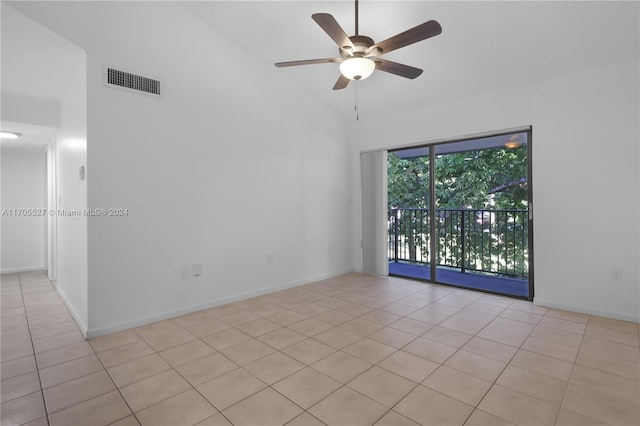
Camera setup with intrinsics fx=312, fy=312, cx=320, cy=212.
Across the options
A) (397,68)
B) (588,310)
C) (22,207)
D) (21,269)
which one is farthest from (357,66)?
(21,269)

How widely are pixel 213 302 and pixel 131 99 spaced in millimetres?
2242

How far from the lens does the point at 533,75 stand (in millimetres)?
3352

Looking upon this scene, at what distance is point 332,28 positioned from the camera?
215cm

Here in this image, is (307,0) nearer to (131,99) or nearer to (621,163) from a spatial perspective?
(131,99)

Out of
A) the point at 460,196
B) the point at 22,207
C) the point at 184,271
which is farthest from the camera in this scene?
the point at 22,207

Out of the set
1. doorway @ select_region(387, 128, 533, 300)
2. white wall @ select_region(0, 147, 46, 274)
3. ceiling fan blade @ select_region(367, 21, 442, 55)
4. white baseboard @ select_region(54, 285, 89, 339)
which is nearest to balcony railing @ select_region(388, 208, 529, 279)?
doorway @ select_region(387, 128, 533, 300)

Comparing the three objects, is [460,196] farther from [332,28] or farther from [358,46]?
[332,28]

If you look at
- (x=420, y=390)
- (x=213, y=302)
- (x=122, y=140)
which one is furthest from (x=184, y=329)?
(x=420, y=390)

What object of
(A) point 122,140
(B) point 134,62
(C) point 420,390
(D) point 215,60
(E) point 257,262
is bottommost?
(C) point 420,390

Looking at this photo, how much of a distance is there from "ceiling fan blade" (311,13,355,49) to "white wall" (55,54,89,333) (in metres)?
2.15

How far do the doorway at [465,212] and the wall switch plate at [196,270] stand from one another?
306cm

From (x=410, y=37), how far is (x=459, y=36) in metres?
1.12

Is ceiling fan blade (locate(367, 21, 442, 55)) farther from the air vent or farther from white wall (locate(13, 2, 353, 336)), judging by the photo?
the air vent

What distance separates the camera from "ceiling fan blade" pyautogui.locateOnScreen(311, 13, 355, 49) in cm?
203
